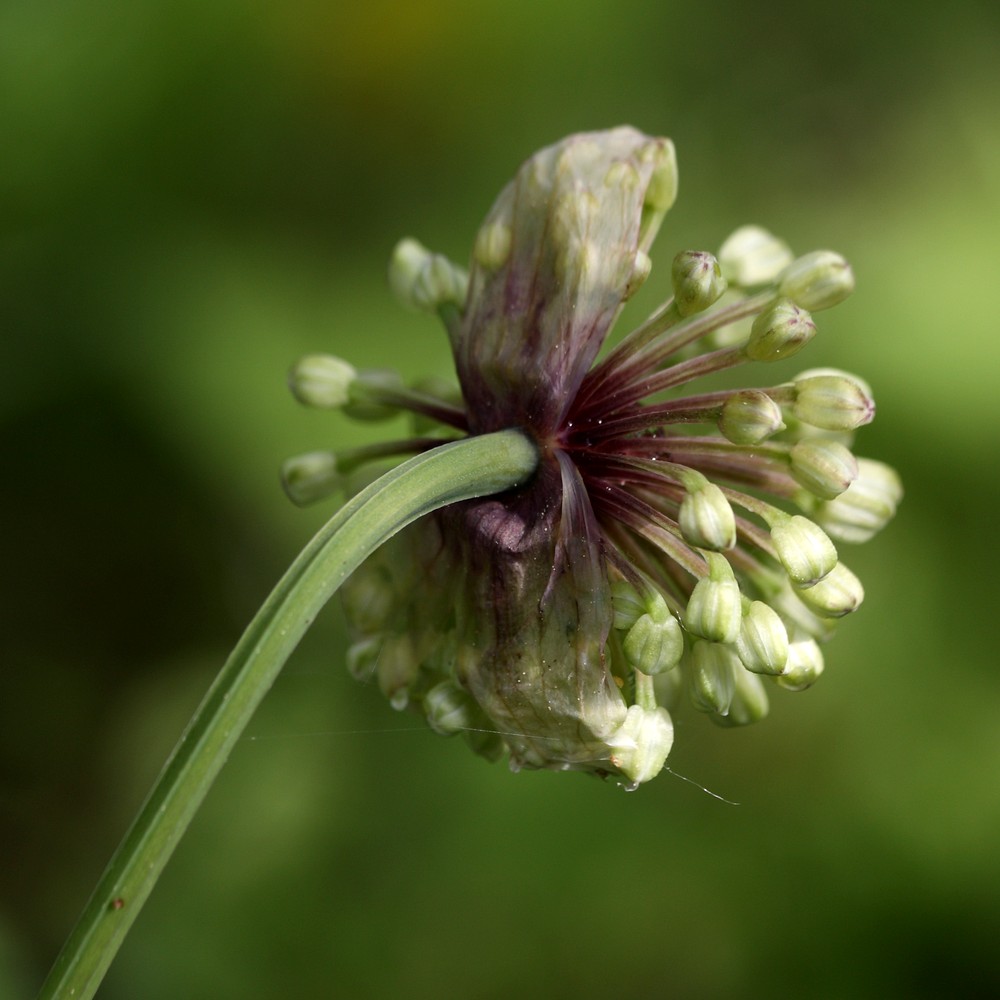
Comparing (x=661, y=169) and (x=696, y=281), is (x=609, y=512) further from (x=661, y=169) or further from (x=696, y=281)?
(x=661, y=169)

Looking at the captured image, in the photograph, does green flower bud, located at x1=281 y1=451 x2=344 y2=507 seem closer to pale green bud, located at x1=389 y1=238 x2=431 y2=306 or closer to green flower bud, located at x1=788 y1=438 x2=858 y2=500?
pale green bud, located at x1=389 y1=238 x2=431 y2=306

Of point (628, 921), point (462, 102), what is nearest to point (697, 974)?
point (628, 921)

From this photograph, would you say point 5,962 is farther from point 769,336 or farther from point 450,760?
point 769,336

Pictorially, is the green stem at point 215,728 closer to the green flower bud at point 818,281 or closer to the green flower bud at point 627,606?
the green flower bud at point 627,606

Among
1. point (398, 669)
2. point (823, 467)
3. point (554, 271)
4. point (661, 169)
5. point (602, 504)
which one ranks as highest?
point (661, 169)

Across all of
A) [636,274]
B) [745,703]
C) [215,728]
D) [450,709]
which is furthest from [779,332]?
[215,728]
